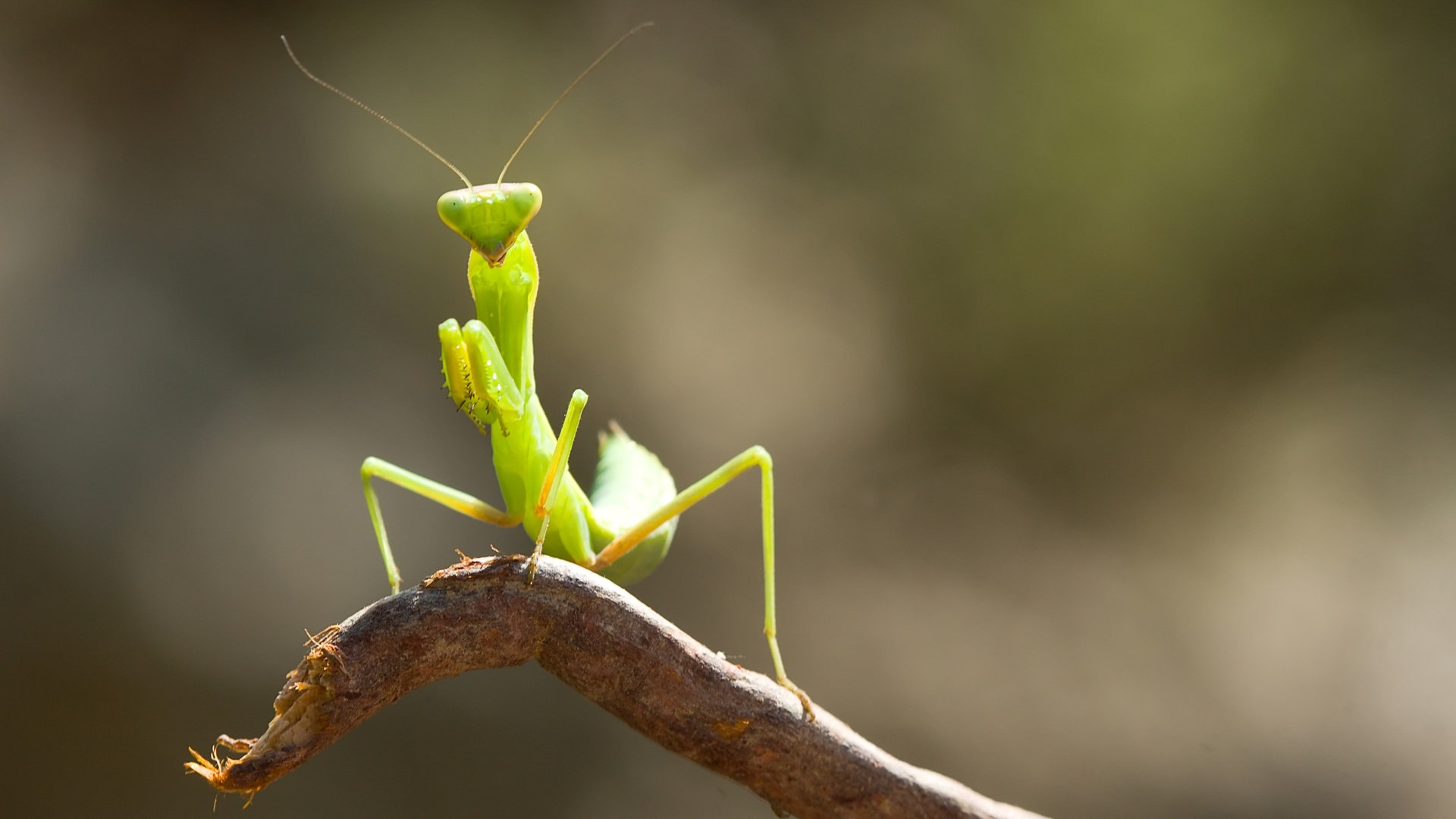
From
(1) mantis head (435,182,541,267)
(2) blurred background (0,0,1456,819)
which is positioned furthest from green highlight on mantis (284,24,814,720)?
(2) blurred background (0,0,1456,819)

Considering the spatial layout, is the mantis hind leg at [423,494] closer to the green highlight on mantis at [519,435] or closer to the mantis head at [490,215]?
the green highlight on mantis at [519,435]

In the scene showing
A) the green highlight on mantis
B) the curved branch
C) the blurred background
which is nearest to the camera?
the curved branch

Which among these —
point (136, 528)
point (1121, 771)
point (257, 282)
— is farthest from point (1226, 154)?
point (136, 528)

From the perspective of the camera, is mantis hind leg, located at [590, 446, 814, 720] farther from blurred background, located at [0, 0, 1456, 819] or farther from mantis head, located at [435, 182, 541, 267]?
blurred background, located at [0, 0, 1456, 819]

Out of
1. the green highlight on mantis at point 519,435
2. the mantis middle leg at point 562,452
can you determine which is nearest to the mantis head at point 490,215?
the green highlight on mantis at point 519,435

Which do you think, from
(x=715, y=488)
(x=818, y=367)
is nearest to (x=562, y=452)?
(x=715, y=488)

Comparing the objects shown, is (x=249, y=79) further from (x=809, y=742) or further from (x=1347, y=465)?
(x=1347, y=465)
